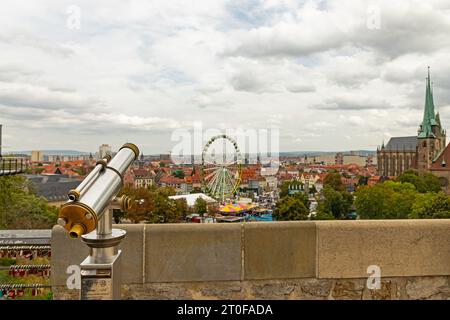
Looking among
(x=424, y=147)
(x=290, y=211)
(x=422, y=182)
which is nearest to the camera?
(x=290, y=211)

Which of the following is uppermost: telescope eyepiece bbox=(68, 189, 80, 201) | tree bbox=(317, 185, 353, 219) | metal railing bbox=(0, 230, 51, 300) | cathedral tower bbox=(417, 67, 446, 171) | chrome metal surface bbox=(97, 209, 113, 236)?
cathedral tower bbox=(417, 67, 446, 171)

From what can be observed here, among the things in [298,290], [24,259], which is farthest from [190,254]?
[24,259]

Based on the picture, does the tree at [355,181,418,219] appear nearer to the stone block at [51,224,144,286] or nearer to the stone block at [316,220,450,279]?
the stone block at [316,220,450,279]

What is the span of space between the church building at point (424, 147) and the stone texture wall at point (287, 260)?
10377 centimetres

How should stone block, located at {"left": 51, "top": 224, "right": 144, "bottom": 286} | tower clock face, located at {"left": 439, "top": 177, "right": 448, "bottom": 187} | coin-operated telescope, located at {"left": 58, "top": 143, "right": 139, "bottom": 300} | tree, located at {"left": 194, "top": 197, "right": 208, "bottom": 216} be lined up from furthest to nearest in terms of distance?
tower clock face, located at {"left": 439, "top": 177, "right": 448, "bottom": 187} → tree, located at {"left": 194, "top": 197, "right": 208, "bottom": 216} → stone block, located at {"left": 51, "top": 224, "right": 144, "bottom": 286} → coin-operated telescope, located at {"left": 58, "top": 143, "right": 139, "bottom": 300}

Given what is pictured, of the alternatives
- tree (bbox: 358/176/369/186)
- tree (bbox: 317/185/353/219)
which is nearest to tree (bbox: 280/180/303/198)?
tree (bbox: 317/185/353/219)

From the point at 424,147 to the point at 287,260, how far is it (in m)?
114

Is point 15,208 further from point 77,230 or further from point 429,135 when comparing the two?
point 429,135

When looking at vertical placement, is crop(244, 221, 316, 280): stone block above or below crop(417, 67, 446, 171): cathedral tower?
below

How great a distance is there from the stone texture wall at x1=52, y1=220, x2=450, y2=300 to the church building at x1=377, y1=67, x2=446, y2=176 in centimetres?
10377

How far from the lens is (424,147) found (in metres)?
106

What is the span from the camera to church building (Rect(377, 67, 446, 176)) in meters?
104
